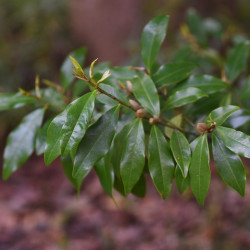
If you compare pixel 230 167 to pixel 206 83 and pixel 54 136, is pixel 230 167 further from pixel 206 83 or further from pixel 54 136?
pixel 54 136

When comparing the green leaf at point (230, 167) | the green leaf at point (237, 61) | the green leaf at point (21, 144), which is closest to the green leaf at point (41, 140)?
the green leaf at point (21, 144)

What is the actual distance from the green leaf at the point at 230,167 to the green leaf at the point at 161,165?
118 millimetres

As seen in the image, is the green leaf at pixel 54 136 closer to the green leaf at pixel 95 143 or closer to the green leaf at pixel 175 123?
the green leaf at pixel 95 143

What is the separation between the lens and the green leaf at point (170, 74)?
3.47 feet

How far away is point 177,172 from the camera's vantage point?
870 mm

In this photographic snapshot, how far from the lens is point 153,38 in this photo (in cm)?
109

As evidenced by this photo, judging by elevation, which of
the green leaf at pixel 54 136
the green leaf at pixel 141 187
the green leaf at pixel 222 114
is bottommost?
the green leaf at pixel 141 187

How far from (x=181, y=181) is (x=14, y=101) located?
60 centimetres

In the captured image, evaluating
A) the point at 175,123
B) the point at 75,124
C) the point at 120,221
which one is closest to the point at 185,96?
the point at 175,123

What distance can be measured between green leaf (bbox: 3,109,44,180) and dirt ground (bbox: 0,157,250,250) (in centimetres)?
175

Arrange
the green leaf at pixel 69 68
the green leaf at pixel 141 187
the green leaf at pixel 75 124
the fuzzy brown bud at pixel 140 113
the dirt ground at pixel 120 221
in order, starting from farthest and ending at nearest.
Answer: the dirt ground at pixel 120 221 < the green leaf at pixel 69 68 < the green leaf at pixel 141 187 < the fuzzy brown bud at pixel 140 113 < the green leaf at pixel 75 124

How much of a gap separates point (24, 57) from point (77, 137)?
3612mm

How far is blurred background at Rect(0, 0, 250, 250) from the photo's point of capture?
8.69 ft

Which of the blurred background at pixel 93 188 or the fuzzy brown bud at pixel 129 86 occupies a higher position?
the fuzzy brown bud at pixel 129 86
